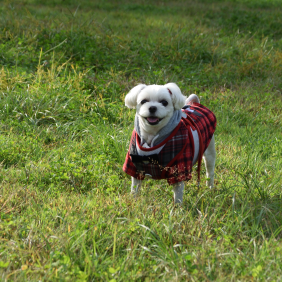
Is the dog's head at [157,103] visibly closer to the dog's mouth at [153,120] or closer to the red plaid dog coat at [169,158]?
the dog's mouth at [153,120]

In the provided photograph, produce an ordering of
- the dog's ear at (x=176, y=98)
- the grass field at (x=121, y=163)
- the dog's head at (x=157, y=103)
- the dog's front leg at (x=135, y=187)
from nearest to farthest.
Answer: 1. the grass field at (x=121, y=163)
2. the dog's head at (x=157, y=103)
3. the dog's ear at (x=176, y=98)
4. the dog's front leg at (x=135, y=187)

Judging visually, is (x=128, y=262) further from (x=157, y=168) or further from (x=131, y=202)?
(x=157, y=168)

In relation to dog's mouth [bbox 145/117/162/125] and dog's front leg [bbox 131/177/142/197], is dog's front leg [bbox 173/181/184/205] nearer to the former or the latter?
dog's front leg [bbox 131/177/142/197]

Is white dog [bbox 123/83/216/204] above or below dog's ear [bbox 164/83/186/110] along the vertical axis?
below

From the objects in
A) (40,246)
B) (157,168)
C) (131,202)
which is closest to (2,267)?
(40,246)

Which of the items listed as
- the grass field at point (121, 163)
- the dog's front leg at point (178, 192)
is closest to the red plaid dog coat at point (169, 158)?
the dog's front leg at point (178, 192)

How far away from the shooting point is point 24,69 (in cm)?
617

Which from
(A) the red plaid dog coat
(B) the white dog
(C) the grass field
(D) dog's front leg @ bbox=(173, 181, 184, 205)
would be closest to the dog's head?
(B) the white dog

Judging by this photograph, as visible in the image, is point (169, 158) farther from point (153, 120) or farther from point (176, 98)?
point (176, 98)

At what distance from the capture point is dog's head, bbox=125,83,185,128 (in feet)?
9.60

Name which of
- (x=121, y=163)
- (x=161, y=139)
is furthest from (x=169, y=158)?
(x=121, y=163)

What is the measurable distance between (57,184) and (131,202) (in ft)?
2.98

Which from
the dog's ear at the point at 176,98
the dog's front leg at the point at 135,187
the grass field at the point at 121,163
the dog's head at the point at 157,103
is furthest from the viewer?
the dog's front leg at the point at 135,187

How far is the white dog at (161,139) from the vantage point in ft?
9.78
